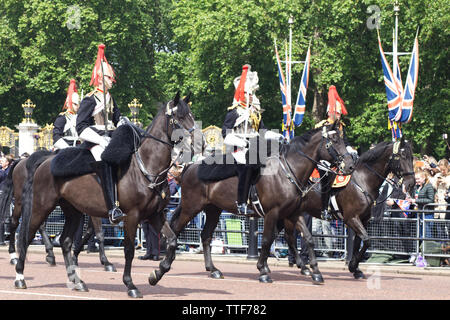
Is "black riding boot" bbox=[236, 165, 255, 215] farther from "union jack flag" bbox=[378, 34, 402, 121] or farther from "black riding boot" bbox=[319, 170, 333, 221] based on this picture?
"union jack flag" bbox=[378, 34, 402, 121]

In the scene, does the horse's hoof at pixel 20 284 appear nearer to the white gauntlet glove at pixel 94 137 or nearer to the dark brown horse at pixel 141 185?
the dark brown horse at pixel 141 185

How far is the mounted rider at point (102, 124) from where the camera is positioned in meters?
11.4

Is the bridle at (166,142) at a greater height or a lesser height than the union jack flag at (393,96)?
lesser

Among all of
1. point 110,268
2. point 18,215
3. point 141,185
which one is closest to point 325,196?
point 110,268

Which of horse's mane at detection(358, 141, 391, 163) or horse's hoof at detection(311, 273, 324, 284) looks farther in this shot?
horse's mane at detection(358, 141, 391, 163)

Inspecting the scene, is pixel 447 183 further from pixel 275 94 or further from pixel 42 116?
pixel 42 116

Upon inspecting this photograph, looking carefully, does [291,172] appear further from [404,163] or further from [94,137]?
[94,137]

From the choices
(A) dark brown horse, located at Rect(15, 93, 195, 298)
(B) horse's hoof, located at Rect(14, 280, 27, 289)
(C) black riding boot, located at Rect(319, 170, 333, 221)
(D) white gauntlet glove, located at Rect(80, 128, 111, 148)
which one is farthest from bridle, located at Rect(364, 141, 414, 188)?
(B) horse's hoof, located at Rect(14, 280, 27, 289)

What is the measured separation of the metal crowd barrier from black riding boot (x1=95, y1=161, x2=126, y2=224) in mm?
4012

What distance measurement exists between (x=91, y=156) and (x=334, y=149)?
4.05 meters

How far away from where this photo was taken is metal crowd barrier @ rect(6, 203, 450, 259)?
1652cm

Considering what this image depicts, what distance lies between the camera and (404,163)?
14906mm

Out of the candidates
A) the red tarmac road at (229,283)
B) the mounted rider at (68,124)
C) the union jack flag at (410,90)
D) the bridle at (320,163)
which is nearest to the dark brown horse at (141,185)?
the red tarmac road at (229,283)

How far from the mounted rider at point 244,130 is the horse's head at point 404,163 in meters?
2.41
